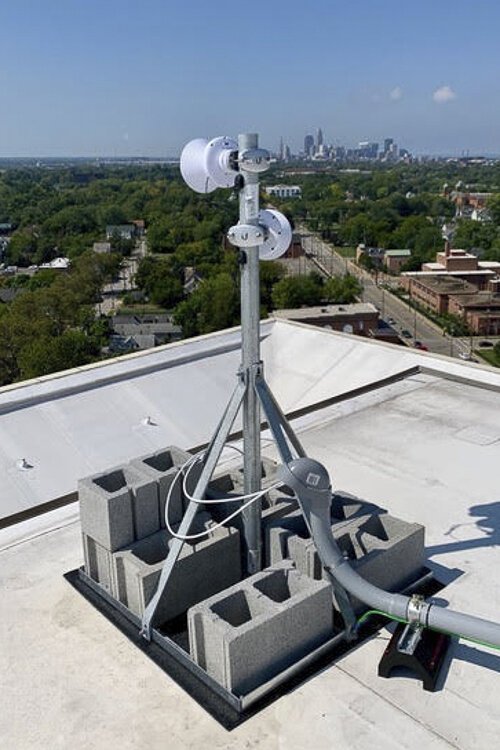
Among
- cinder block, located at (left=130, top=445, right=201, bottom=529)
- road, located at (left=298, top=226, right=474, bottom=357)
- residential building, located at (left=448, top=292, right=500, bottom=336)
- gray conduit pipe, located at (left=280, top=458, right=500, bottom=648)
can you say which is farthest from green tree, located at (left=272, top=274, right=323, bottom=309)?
gray conduit pipe, located at (left=280, top=458, right=500, bottom=648)

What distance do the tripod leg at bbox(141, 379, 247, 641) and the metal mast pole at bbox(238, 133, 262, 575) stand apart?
15 cm

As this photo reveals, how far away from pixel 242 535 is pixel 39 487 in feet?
16.0

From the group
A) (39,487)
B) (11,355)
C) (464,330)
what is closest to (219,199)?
(464,330)

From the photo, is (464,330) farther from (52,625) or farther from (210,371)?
(52,625)

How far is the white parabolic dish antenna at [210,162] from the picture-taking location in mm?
4625

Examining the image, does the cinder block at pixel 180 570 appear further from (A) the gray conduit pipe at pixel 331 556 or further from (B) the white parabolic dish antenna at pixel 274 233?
(B) the white parabolic dish antenna at pixel 274 233

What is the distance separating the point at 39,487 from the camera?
30.5 feet

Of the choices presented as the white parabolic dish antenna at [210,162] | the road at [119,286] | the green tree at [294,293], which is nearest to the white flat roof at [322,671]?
the white parabolic dish antenna at [210,162]

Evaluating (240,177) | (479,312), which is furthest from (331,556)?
(479,312)

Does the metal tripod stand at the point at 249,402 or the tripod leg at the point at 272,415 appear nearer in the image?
the metal tripod stand at the point at 249,402

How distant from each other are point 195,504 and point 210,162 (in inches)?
91.2

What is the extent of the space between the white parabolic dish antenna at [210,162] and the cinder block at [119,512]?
2240 millimetres

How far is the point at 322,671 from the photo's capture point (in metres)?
4.43

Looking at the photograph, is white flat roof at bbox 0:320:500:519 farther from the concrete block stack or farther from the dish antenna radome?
the dish antenna radome
